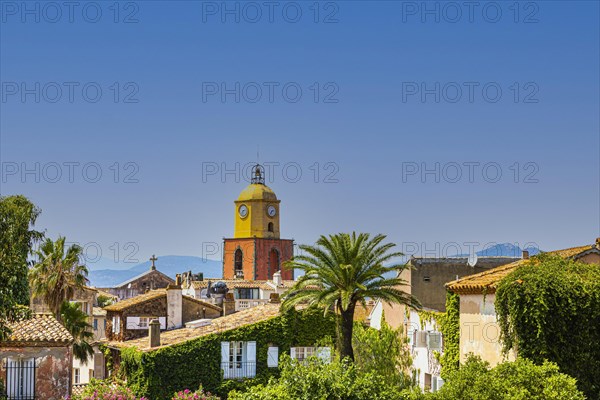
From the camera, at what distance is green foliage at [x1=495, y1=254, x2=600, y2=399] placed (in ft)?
101

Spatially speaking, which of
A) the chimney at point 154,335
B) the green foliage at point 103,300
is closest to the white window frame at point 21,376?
the chimney at point 154,335

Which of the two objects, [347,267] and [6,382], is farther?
[347,267]

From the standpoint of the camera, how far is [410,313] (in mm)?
46406

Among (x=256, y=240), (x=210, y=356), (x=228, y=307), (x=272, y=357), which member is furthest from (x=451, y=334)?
(x=256, y=240)

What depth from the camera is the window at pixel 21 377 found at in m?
36.4

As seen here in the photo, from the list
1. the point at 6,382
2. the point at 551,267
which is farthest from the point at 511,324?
the point at 6,382

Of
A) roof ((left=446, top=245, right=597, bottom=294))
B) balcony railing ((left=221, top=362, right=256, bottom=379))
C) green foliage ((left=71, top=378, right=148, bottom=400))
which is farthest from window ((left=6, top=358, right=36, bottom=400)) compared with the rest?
roof ((left=446, top=245, right=597, bottom=294))

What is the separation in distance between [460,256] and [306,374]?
25.7 meters

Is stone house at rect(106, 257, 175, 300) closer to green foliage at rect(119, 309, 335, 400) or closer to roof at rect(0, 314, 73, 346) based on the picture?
green foliage at rect(119, 309, 335, 400)

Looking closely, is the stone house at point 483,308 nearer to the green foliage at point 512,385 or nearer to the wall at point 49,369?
the green foliage at point 512,385

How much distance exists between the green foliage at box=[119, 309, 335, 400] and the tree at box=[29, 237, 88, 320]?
7.30 meters

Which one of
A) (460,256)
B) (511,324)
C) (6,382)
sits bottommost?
(6,382)

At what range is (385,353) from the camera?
156 feet

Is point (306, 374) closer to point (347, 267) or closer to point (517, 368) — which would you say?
point (517, 368)
